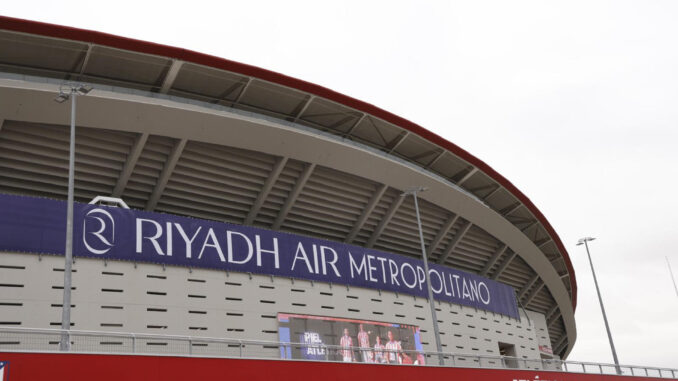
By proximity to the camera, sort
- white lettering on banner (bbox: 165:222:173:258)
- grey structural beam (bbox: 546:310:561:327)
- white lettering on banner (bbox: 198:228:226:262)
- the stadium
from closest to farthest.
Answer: the stadium → white lettering on banner (bbox: 165:222:173:258) → white lettering on banner (bbox: 198:228:226:262) → grey structural beam (bbox: 546:310:561:327)

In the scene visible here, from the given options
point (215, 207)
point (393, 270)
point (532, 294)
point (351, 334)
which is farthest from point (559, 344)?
point (215, 207)

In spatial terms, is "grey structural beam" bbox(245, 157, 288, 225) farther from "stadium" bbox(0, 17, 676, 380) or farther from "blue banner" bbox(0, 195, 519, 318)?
"blue banner" bbox(0, 195, 519, 318)

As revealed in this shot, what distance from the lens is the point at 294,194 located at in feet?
84.6

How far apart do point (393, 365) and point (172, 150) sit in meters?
11.2

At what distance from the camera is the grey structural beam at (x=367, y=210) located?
27938mm

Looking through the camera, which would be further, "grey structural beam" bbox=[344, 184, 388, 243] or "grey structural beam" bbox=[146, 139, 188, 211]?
"grey structural beam" bbox=[344, 184, 388, 243]

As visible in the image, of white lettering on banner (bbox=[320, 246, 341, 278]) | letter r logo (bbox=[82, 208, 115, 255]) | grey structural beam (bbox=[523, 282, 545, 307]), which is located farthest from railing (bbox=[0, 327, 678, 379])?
grey structural beam (bbox=[523, 282, 545, 307])

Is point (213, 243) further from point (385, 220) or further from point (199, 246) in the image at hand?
point (385, 220)

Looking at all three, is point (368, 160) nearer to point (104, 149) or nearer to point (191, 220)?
point (191, 220)

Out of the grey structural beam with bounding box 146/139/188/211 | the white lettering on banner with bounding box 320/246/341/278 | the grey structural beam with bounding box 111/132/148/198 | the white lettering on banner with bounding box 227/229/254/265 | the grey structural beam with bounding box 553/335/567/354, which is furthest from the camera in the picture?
the grey structural beam with bounding box 553/335/567/354

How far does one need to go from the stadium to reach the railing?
0.11 metres

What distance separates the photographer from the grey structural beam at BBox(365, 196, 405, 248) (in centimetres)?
2891

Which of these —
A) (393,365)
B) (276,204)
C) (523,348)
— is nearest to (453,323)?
(523,348)

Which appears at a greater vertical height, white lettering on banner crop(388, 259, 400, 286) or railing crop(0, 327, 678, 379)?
white lettering on banner crop(388, 259, 400, 286)
